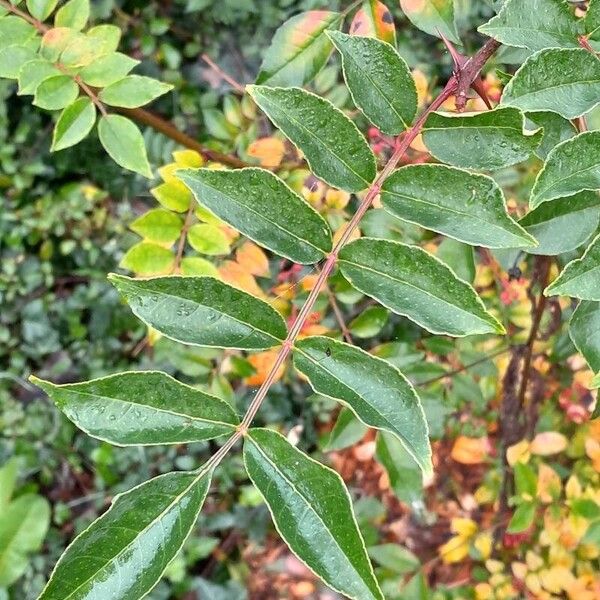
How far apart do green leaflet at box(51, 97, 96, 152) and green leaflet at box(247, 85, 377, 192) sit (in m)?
0.35

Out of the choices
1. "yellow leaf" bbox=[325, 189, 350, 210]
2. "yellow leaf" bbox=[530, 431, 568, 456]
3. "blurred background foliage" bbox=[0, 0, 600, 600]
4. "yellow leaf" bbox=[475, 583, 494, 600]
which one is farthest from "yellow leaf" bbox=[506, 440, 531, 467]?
"yellow leaf" bbox=[325, 189, 350, 210]

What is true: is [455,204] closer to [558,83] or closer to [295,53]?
[558,83]

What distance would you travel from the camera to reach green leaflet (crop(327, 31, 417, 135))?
0.63m

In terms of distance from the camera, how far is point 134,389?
1.82 feet

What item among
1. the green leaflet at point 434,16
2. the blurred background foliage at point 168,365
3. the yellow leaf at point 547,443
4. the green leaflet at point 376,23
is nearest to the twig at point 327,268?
the green leaflet at point 434,16

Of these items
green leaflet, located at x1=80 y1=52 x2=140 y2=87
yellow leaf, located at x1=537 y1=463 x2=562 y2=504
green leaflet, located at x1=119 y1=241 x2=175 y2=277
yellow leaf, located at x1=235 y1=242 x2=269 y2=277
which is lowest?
yellow leaf, located at x1=537 y1=463 x2=562 y2=504

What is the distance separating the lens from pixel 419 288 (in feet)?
1.95

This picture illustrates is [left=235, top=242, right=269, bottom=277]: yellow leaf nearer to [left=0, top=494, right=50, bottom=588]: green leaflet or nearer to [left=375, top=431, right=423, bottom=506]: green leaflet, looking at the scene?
[left=375, top=431, right=423, bottom=506]: green leaflet

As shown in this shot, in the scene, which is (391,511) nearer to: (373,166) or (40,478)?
(40,478)

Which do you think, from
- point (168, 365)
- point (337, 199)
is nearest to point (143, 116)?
point (337, 199)

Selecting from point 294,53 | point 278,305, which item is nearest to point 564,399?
point 278,305

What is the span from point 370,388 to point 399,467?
0.44m

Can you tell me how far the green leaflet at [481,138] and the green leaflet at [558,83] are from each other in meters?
0.02

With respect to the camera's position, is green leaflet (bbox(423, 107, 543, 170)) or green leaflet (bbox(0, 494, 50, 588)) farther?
green leaflet (bbox(0, 494, 50, 588))
